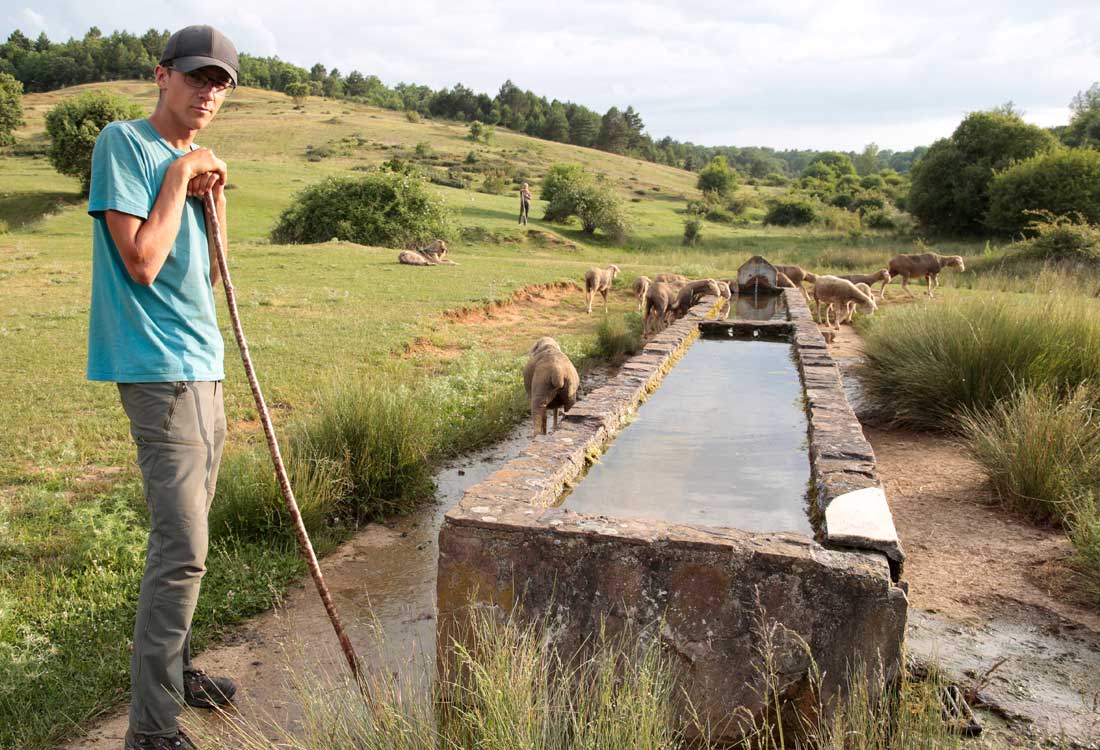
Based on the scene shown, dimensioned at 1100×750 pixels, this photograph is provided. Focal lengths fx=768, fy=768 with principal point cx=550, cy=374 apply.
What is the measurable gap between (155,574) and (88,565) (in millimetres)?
2138

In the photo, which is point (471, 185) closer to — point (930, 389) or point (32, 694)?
point (930, 389)

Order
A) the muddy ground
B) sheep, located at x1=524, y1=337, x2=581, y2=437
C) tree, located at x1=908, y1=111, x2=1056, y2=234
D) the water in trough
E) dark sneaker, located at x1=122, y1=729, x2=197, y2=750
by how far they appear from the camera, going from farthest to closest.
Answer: tree, located at x1=908, y1=111, x2=1056, y2=234 → sheep, located at x1=524, y1=337, x2=581, y2=437 → the water in trough → the muddy ground → dark sneaker, located at x1=122, y1=729, x2=197, y2=750

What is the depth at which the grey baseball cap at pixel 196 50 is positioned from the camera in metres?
2.89

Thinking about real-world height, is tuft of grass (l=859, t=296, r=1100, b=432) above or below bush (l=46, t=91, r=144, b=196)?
below

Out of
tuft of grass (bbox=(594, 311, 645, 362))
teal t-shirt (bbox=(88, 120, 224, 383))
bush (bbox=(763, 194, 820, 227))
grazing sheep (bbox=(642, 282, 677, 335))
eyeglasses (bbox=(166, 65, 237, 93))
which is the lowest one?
tuft of grass (bbox=(594, 311, 645, 362))

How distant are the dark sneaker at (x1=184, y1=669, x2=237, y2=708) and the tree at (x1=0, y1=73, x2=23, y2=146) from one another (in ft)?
190

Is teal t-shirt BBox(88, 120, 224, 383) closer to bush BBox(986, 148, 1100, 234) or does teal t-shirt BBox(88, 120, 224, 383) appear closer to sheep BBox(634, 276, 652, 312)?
sheep BBox(634, 276, 652, 312)

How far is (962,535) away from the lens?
18.3 ft

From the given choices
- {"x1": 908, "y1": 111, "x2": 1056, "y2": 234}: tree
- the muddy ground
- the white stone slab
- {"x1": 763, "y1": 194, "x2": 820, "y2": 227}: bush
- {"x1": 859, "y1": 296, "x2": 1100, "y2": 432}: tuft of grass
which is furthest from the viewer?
{"x1": 763, "y1": 194, "x2": 820, "y2": 227}: bush

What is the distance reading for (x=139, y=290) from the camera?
2947mm

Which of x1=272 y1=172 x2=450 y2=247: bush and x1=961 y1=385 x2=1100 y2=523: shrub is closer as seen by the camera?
x1=961 y1=385 x2=1100 y2=523: shrub

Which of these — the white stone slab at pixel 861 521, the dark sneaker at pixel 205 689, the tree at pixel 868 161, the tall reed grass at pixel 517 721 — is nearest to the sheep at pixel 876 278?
the white stone slab at pixel 861 521

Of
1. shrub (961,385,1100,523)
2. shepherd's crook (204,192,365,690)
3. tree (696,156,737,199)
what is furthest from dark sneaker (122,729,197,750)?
tree (696,156,737,199)

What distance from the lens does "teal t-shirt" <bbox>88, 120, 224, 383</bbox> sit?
9.22 ft
